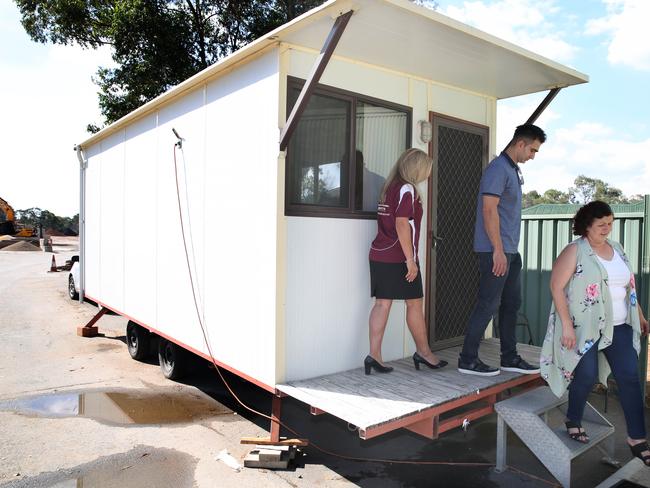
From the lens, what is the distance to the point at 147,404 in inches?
194

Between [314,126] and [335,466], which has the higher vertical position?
[314,126]

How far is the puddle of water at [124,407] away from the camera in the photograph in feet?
15.0

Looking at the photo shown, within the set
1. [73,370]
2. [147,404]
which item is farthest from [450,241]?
[73,370]

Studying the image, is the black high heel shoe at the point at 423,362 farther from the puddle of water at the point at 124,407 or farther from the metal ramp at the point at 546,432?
the puddle of water at the point at 124,407

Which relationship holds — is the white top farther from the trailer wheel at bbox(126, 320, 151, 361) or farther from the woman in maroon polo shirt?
the trailer wheel at bbox(126, 320, 151, 361)

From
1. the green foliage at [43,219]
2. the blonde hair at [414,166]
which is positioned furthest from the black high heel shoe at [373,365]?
the green foliage at [43,219]

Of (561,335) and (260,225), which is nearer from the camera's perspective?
(561,335)

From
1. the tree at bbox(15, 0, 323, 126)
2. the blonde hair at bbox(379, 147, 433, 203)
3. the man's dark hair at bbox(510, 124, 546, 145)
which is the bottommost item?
the blonde hair at bbox(379, 147, 433, 203)

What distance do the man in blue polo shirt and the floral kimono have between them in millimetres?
490

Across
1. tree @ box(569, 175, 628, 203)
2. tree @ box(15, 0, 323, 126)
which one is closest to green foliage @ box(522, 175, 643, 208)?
tree @ box(569, 175, 628, 203)

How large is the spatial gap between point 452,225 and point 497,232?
1.10 m

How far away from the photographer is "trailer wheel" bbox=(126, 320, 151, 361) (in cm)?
633

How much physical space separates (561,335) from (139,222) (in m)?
4.51

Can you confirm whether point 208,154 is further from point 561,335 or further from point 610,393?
point 610,393
